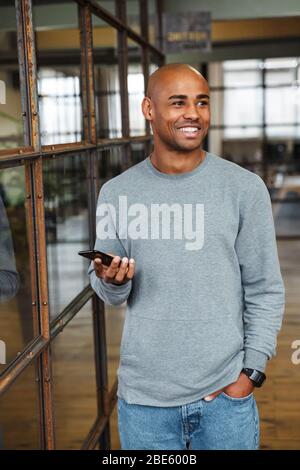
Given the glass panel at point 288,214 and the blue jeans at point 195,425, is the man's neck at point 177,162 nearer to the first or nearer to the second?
the blue jeans at point 195,425

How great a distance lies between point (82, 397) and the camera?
3.69 m

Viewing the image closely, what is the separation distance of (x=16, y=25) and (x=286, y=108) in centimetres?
871

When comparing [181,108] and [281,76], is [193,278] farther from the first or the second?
[281,76]

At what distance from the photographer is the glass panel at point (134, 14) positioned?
367 centimetres

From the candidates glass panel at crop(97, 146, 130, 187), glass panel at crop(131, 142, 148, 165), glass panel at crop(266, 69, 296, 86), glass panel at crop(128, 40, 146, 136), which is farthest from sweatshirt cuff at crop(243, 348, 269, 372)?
glass panel at crop(266, 69, 296, 86)

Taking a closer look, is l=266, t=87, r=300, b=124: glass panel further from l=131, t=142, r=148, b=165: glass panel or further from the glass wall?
l=131, t=142, r=148, b=165: glass panel

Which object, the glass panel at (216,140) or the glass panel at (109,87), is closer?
the glass panel at (109,87)

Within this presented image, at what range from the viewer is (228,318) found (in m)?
1.47

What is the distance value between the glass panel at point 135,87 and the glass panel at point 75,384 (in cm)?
105

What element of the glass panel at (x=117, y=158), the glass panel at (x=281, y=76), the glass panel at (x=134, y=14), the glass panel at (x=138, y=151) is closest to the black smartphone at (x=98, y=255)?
the glass panel at (x=117, y=158)
